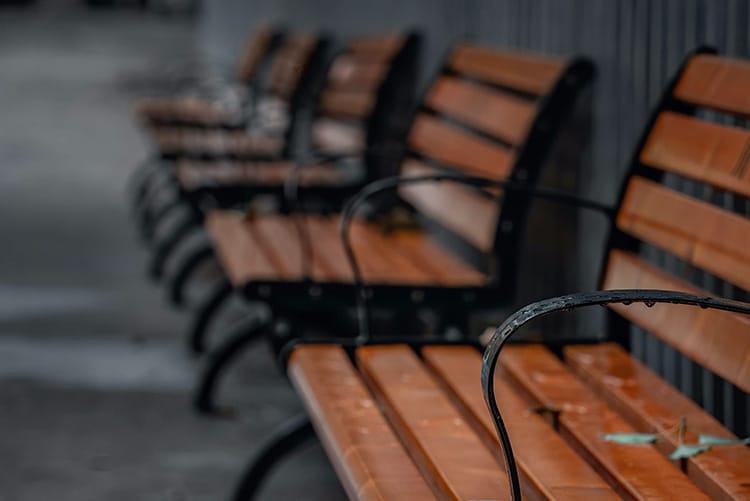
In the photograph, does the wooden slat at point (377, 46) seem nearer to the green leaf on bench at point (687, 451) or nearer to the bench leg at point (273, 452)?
the bench leg at point (273, 452)

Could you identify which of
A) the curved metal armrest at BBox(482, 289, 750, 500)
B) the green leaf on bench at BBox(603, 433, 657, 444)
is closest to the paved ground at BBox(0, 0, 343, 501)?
the green leaf on bench at BBox(603, 433, 657, 444)

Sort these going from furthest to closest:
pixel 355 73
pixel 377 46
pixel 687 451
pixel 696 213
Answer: pixel 355 73 → pixel 377 46 → pixel 696 213 → pixel 687 451

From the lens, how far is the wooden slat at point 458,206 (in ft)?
11.9

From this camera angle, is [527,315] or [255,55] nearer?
[527,315]

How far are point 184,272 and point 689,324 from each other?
3.20m

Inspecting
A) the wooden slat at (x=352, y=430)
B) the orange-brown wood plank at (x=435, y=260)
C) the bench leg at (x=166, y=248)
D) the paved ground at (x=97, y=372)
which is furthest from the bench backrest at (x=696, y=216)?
the bench leg at (x=166, y=248)

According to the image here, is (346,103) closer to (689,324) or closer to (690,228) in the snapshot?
(690,228)

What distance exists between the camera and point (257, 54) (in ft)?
25.6

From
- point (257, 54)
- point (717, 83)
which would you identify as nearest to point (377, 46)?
point (257, 54)

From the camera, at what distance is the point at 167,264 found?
21.0 feet

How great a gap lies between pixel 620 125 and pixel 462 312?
1.88ft

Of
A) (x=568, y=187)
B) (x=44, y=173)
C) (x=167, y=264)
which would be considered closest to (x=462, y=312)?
(x=568, y=187)

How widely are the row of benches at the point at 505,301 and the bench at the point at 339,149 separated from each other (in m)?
0.42

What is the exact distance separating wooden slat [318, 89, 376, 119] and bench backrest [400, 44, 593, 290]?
629 millimetres
